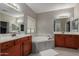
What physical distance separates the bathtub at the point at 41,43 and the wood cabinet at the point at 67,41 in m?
0.63

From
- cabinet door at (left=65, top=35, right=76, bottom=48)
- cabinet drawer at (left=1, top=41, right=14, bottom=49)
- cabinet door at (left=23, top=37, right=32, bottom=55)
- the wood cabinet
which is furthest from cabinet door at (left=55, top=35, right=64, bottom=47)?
cabinet drawer at (left=1, top=41, right=14, bottom=49)

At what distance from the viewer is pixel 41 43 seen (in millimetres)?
3891

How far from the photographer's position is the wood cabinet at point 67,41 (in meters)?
4.28

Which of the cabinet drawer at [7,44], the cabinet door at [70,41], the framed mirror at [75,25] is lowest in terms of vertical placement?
the cabinet door at [70,41]

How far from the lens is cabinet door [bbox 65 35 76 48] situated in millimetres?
4336

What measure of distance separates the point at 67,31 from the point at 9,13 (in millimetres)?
A: 3059

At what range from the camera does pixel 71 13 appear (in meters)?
4.53

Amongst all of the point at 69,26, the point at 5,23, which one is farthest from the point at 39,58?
the point at 69,26

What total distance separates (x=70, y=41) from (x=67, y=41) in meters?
0.13

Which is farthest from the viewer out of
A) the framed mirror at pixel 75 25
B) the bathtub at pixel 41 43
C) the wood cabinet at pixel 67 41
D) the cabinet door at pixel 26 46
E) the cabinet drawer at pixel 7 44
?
the framed mirror at pixel 75 25

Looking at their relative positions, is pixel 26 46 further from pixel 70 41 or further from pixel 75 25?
pixel 75 25

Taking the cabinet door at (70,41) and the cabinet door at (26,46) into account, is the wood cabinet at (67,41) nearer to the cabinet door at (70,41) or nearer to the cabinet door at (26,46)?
the cabinet door at (70,41)

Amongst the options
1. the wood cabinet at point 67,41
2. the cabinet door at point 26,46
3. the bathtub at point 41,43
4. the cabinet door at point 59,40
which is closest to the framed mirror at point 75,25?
the wood cabinet at point 67,41

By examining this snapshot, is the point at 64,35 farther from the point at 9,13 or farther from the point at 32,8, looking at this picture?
the point at 9,13
